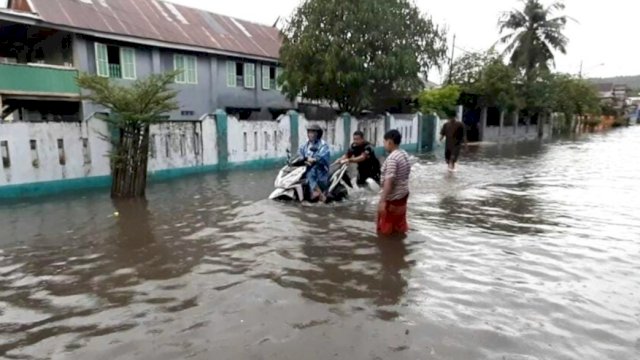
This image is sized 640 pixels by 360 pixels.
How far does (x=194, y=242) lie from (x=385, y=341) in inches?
139

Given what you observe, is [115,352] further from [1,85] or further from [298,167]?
[1,85]

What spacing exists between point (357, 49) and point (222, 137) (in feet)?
24.8

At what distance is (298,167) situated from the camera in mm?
8633

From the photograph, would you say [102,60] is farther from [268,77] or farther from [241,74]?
[268,77]

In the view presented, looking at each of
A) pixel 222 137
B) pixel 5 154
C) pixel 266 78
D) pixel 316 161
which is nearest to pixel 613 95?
pixel 266 78

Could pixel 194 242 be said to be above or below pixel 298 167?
below

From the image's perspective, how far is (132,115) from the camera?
906 cm

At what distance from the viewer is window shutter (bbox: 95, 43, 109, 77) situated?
1825 cm

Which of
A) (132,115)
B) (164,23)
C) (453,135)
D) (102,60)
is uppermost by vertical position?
(164,23)

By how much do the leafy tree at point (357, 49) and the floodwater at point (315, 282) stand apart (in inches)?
428

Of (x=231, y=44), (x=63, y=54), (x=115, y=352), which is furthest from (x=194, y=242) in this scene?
(x=231, y=44)

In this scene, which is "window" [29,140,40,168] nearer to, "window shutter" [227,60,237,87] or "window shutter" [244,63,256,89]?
"window shutter" [227,60,237,87]

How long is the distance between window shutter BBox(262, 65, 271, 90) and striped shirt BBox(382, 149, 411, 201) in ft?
66.9

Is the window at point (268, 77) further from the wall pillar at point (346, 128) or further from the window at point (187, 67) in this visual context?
the wall pillar at point (346, 128)
